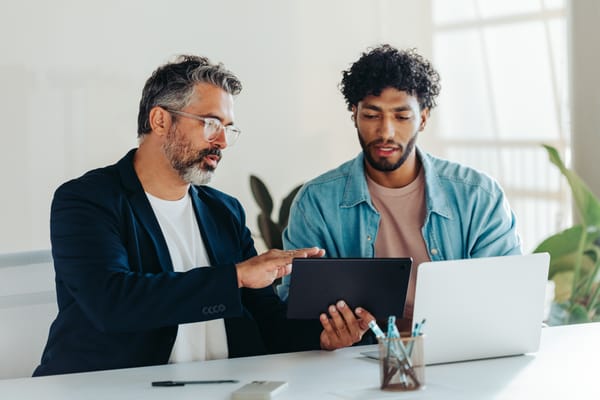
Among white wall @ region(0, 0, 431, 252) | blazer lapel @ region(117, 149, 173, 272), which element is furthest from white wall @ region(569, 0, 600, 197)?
blazer lapel @ region(117, 149, 173, 272)

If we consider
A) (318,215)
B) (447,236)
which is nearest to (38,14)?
(318,215)

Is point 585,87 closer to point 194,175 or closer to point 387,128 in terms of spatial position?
point 387,128

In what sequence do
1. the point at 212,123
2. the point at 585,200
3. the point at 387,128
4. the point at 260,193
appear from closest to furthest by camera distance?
1. the point at 212,123
2. the point at 387,128
3. the point at 585,200
4. the point at 260,193

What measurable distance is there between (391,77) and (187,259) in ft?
2.66

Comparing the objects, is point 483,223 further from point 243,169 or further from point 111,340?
point 243,169

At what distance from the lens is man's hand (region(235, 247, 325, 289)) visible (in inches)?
82.0

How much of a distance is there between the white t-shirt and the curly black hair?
0.64m

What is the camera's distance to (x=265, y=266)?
2.07 meters

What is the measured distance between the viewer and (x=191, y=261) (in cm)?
239

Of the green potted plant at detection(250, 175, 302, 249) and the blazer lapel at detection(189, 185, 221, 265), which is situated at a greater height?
the blazer lapel at detection(189, 185, 221, 265)

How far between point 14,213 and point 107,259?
2.08 metres

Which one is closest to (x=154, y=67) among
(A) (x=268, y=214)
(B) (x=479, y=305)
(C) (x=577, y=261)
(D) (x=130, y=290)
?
(A) (x=268, y=214)

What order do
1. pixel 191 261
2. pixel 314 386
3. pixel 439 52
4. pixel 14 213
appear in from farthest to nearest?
1. pixel 439 52
2. pixel 14 213
3. pixel 191 261
4. pixel 314 386

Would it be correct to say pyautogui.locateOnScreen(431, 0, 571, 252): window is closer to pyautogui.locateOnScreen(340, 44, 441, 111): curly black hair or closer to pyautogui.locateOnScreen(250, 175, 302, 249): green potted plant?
pyautogui.locateOnScreen(250, 175, 302, 249): green potted plant
